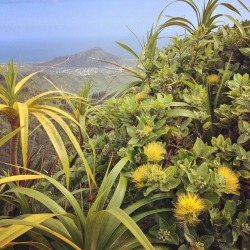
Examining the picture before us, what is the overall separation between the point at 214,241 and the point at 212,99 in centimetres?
60

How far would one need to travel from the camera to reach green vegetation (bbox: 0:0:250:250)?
0.81 m

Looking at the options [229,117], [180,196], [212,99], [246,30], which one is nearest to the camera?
[180,196]

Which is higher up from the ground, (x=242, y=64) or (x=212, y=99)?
(x=242, y=64)

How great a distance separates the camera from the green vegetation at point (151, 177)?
81 cm

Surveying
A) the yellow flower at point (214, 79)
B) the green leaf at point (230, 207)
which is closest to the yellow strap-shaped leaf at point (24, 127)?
the green leaf at point (230, 207)

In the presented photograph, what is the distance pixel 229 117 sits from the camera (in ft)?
3.48

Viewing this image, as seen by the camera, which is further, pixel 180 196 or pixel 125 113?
pixel 125 113

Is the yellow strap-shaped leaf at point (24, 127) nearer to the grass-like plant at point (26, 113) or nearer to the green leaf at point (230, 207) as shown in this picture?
the grass-like plant at point (26, 113)

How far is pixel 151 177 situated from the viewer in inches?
Result: 33.3

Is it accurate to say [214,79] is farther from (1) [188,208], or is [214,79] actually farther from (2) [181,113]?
(1) [188,208]

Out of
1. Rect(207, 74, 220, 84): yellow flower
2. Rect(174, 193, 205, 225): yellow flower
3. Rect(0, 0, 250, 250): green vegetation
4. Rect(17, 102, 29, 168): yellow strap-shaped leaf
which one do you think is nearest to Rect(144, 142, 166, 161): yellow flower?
Rect(0, 0, 250, 250): green vegetation

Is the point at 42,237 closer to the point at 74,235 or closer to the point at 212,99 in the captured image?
the point at 74,235

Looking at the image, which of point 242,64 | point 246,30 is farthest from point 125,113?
point 246,30

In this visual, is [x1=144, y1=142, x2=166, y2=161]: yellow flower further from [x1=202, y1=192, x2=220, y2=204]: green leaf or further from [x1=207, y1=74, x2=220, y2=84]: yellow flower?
[x1=207, y1=74, x2=220, y2=84]: yellow flower
